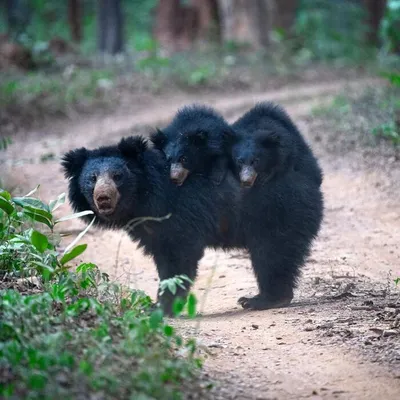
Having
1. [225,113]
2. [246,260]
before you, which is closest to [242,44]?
[225,113]

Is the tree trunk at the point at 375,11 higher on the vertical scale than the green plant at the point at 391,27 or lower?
higher

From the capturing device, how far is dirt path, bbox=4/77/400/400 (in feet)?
12.1

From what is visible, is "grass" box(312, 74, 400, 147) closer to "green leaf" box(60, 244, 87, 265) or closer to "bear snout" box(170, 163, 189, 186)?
"bear snout" box(170, 163, 189, 186)

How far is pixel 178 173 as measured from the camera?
5.19 m

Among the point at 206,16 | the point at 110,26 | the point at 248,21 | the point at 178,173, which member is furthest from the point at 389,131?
the point at 206,16

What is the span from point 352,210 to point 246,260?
63.4 inches

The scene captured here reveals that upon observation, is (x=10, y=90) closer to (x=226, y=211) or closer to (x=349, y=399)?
(x=226, y=211)

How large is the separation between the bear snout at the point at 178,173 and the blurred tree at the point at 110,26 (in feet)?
48.5

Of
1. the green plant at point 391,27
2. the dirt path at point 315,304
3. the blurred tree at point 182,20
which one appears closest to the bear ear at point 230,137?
the dirt path at point 315,304

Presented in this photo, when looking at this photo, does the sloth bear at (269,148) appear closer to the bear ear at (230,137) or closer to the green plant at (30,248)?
the bear ear at (230,137)

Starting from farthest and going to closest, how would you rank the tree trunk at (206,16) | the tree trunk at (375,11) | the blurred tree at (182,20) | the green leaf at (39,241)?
1. the tree trunk at (375,11)
2. the blurred tree at (182,20)
3. the tree trunk at (206,16)
4. the green leaf at (39,241)

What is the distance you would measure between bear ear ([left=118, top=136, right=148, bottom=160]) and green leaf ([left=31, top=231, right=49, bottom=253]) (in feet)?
3.28

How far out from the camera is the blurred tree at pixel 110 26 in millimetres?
19234

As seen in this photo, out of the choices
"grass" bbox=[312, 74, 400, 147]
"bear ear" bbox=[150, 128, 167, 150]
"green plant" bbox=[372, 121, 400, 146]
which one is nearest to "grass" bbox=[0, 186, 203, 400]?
"bear ear" bbox=[150, 128, 167, 150]
